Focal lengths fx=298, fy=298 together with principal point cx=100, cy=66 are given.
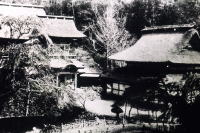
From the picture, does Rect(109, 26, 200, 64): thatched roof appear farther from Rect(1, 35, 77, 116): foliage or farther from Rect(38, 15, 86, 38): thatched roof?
Rect(1, 35, 77, 116): foliage

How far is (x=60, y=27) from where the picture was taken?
37969 mm

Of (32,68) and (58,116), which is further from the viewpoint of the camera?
(58,116)

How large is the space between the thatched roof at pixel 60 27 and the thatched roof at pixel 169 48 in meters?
6.23

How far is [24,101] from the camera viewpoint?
22.5 m

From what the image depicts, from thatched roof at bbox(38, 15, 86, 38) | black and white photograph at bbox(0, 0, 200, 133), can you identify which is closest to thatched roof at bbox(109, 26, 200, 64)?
black and white photograph at bbox(0, 0, 200, 133)

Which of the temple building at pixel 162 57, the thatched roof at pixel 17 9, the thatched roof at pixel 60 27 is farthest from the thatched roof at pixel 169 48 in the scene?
the thatched roof at pixel 17 9

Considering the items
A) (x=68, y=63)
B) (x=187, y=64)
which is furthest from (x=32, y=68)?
(x=187, y=64)

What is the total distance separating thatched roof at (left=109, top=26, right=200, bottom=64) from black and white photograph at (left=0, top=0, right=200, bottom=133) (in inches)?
4.4

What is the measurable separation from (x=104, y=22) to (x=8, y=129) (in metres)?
27.6

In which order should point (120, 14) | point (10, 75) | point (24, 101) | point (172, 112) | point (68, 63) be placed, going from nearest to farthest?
point (172, 112) < point (10, 75) < point (24, 101) < point (68, 63) < point (120, 14)

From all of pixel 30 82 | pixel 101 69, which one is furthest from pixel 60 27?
pixel 30 82

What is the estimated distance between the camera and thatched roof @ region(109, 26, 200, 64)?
30781mm

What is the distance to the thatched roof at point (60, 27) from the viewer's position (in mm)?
36125

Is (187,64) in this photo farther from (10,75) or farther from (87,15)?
(87,15)
